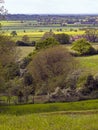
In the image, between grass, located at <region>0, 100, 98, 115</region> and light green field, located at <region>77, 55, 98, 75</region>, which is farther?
light green field, located at <region>77, 55, 98, 75</region>

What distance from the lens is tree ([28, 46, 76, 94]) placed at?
1838 inches

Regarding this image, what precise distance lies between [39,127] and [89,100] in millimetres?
27056

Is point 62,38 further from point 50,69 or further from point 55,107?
point 55,107

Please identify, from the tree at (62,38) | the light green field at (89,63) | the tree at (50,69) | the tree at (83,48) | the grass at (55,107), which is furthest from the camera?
the tree at (62,38)

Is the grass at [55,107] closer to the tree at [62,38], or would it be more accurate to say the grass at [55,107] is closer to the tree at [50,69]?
the tree at [50,69]

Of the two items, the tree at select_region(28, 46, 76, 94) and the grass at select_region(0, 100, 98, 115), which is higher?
the tree at select_region(28, 46, 76, 94)

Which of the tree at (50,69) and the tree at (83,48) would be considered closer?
the tree at (50,69)

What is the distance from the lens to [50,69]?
161 ft

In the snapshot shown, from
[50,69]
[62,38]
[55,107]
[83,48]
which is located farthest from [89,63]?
[55,107]

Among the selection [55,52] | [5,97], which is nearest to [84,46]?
[55,52]

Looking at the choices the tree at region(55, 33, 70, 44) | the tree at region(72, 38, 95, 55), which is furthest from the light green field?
the tree at region(55, 33, 70, 44)

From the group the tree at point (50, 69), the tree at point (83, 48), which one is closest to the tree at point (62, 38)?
the tree at point (83, 48)

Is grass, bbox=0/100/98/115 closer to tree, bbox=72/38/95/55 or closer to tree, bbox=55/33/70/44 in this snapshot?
tree, bbox=72/38/95/55

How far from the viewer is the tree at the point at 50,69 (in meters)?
46.7
